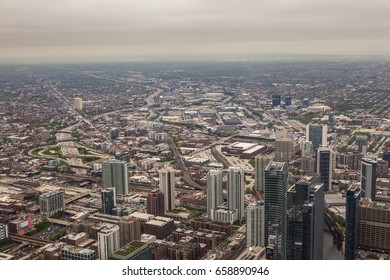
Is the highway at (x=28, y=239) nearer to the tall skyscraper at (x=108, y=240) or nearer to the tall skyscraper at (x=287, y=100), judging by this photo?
the tall skyscraper at (x=108, y=240)

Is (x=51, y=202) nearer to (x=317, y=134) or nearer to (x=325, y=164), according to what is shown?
(x=325, y=164)

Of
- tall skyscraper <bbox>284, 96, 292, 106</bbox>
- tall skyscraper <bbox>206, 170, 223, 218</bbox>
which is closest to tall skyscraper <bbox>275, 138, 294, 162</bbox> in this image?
tall skyscraper <bbox>284, 96, 292, 106</bbox>

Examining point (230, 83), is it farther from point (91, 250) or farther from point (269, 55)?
point (91, 250)

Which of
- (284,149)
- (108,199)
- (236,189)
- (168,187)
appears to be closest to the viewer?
(236,189)

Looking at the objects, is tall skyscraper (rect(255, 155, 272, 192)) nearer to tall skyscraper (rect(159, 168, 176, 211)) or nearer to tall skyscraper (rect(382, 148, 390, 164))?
tall skyscraper (rect(159, 168, 176, 211))

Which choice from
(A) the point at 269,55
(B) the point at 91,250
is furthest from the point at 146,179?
(A) the point at 269,55

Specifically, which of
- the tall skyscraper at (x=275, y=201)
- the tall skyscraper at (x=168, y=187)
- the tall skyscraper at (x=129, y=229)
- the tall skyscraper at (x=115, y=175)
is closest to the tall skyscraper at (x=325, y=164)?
the tall skyscraper at (x=275, y=201)

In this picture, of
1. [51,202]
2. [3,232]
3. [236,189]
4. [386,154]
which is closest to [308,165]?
[236,189]
